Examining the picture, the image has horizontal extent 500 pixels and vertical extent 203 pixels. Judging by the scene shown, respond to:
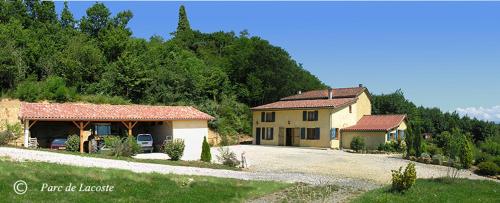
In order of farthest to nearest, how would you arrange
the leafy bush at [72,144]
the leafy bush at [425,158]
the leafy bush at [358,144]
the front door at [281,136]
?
the front door at [281,136]
the leafy bush at [358,144]
the leafy bush at [425,158]
the leafy bush at [72,144]

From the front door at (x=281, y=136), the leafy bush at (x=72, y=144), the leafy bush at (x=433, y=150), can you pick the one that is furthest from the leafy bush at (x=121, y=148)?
the front door at (x=281, y=136)

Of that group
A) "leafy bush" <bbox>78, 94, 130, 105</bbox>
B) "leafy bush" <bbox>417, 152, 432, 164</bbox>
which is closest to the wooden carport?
"leafy bush" <bbox>78, 94, 130, 105</bbox>

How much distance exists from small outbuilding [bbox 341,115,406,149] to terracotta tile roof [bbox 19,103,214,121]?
A: 14.1 metres

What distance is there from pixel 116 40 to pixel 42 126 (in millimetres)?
23632

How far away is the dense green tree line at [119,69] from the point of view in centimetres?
5034

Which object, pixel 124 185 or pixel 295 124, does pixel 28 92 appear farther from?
pixel 124 185

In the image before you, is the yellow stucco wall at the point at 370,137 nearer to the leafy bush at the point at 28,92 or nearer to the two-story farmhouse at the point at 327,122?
the two-story farmhouse at the point at 327,122

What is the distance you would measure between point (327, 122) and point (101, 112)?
2034cm

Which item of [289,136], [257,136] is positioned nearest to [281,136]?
[289,136]

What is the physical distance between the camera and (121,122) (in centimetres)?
3856

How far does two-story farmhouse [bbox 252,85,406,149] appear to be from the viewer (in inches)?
1713

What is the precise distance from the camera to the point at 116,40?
193 feet

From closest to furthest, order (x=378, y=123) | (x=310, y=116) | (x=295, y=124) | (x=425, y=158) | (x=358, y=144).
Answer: (x=425, y=158)
(x=358, y=144)
(x=378, y=123)
(x=310, y=116)
(x=295, y=124)

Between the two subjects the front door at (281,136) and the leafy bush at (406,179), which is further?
the front door at (281,136)
